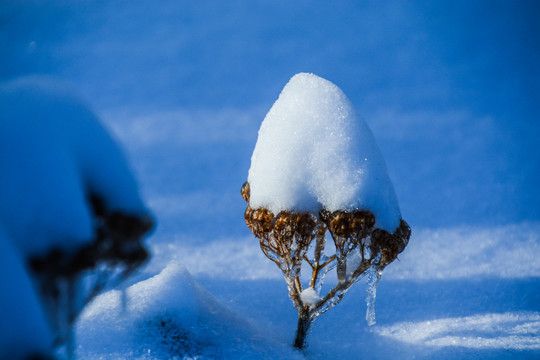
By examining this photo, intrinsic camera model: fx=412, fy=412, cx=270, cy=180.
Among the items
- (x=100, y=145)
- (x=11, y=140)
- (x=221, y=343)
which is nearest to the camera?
(x=11, y=140)

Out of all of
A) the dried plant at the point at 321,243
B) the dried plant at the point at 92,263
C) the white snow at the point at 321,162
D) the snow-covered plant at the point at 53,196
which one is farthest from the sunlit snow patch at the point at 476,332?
the snow-covered plant at the point at 53,196

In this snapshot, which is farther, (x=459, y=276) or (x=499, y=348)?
(x=459, y=276)

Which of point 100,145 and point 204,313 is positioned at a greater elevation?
point 100,145

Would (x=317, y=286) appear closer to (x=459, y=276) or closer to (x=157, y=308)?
(x=157, y=308)

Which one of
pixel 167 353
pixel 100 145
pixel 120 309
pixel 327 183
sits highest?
pixel 327 183

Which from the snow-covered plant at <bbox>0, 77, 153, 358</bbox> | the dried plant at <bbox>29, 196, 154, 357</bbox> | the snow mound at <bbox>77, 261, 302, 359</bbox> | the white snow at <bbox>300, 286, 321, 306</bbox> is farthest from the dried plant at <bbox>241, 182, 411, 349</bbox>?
the snow-covered plant at <bbox>0, 77, 153, 358</bbox>

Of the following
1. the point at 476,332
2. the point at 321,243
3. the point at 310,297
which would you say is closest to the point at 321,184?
the point at 321,243

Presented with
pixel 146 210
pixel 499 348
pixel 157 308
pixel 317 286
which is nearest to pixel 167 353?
pixel 157 308

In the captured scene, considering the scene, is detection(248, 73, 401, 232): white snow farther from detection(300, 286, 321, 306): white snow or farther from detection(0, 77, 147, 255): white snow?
detection(0, 77, 147, 255): white snow
